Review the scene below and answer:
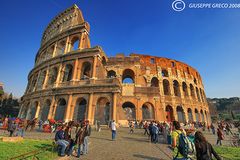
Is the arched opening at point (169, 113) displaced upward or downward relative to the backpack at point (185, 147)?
upward

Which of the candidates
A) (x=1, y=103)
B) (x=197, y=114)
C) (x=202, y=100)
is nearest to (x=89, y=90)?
(x=197, y=114)

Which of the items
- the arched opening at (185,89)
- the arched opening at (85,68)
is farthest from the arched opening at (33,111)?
the arched opening at (185,89)

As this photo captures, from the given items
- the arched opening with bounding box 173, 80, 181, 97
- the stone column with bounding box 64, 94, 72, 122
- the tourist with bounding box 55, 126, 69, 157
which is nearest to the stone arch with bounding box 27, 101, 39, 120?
the stone column with bounding box 64, 94, 72, 122

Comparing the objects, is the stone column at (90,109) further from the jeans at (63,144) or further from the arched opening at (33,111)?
the jeans at (63,144)

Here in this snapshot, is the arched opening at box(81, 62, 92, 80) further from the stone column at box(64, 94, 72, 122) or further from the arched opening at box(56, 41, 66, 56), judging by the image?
the arched opening at box(56, 41, 66, 56)

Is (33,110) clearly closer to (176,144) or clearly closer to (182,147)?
(176,144)

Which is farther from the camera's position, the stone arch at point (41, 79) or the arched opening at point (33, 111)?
the stone arch at point (41, 79)

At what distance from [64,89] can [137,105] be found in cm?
1102

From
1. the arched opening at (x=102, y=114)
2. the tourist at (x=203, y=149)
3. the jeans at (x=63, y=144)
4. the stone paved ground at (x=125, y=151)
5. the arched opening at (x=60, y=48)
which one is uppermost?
the arched opening at (x=60, y=48)

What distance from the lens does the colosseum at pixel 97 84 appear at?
18.6 m

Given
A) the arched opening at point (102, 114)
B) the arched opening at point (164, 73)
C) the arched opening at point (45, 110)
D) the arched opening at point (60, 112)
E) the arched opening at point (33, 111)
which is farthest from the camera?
the arched opening at point (164, 73)

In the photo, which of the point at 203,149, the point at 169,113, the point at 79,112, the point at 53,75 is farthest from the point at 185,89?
the point at 203,149

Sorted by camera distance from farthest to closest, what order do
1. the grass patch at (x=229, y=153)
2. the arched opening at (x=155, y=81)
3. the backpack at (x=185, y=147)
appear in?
the arched opening at (x=155, y=81)
the grass patch at (x=229, y=153)
the backpack at (x=185, y=147)

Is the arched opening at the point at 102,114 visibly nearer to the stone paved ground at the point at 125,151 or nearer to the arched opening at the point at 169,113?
the stone paved ground at the point at 125,151
